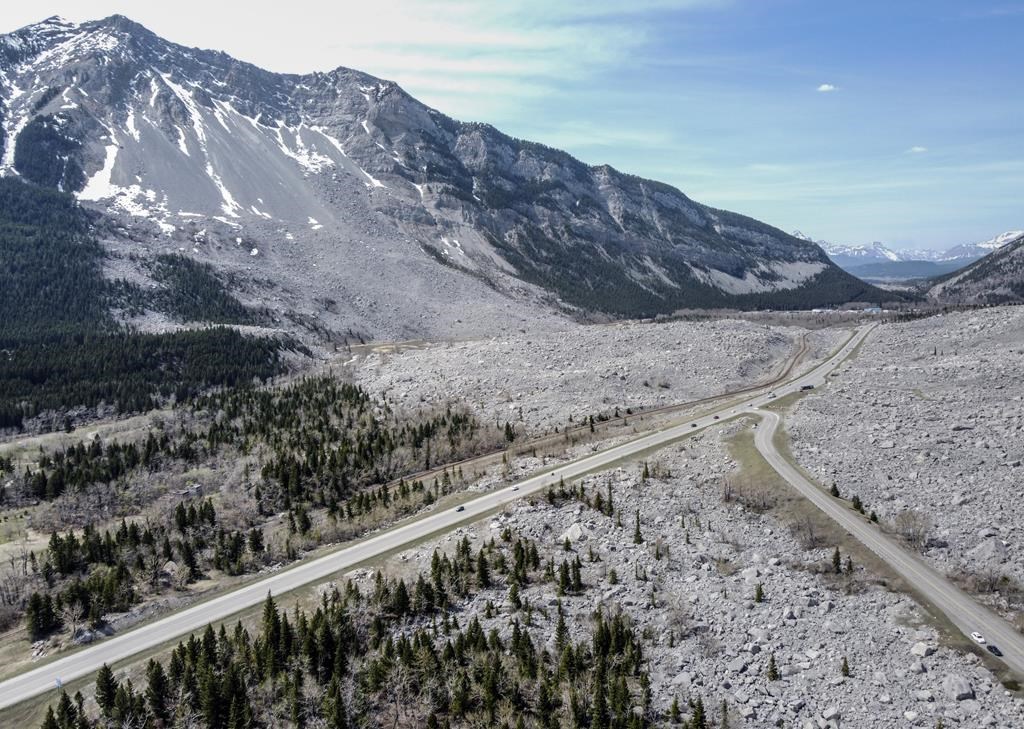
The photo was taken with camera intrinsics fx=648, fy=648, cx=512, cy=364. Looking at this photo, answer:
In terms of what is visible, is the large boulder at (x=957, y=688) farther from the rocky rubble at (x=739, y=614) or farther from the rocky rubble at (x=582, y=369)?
the rocky rubble at (x=582, y=369)

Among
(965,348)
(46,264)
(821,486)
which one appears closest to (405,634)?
(821,486)

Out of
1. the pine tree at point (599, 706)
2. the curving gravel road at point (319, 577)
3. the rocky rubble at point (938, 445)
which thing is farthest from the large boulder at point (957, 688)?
the pine tree at point (599, 706)

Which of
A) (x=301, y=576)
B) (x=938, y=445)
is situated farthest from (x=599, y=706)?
(x=938, y=445)

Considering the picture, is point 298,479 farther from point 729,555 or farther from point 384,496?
point 729,555

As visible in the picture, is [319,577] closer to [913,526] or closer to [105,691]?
[105,691]

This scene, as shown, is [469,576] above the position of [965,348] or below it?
below
